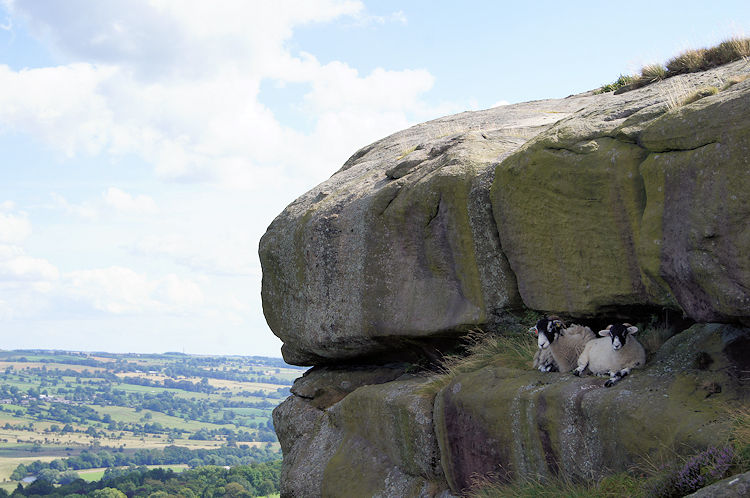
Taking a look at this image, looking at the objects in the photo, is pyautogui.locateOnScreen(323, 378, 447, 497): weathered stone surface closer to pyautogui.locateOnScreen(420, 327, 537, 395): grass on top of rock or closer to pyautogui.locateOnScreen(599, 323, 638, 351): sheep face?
pyautogui.locateOnScreen(420, 327, 537, 395): grass on top of rock

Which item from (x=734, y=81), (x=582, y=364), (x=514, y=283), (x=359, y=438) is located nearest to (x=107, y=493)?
(x=359, y=438)

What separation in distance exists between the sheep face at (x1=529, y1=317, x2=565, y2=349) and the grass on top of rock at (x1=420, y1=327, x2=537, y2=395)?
0.82 meters

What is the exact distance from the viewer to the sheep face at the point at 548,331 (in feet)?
37.0

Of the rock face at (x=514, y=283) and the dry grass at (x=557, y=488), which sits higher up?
the rock face at (x=514, y=283)

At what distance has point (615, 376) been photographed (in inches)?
393

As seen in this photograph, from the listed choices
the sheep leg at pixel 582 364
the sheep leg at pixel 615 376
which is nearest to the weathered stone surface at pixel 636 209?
the sheep leg at pixel 582 364

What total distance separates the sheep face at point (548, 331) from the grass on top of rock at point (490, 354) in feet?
2.68

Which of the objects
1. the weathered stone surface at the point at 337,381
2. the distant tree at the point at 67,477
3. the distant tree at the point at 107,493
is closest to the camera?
the weathered stone surface at the point at 337,381

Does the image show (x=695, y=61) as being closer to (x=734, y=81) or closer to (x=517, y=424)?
(x=734, y=81)

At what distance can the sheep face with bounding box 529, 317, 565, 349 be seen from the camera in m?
11.3

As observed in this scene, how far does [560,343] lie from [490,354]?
1.95m

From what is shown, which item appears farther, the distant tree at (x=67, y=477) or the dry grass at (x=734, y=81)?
the distant tree at (x=67, y=477)

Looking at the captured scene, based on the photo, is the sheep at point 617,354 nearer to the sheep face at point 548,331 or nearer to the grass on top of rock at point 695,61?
the sheep face at point 548,331

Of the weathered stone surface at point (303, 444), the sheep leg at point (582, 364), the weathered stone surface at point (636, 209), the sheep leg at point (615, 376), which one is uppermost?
the weathered stone surface at point (636, 209)
